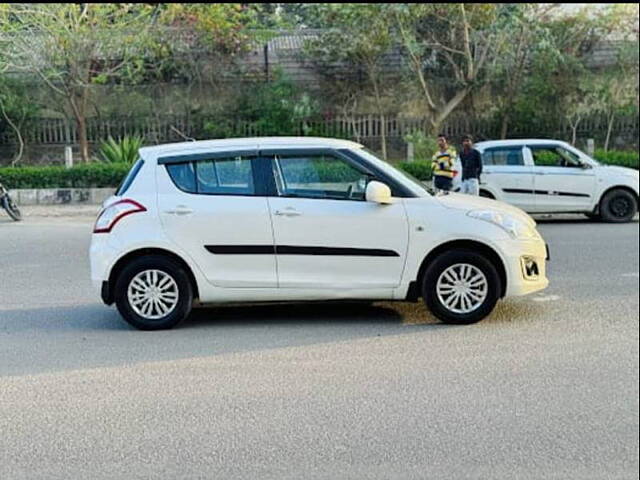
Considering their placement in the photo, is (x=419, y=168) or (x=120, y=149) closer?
(x=419, y=168)

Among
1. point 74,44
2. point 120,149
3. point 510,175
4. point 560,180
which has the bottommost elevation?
point 560,180

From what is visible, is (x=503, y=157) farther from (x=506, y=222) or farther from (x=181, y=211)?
(x=181, y=211)

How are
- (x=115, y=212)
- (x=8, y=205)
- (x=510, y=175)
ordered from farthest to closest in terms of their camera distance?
(x=510, y=175), (x=115, y=212), (x=8, y=205)

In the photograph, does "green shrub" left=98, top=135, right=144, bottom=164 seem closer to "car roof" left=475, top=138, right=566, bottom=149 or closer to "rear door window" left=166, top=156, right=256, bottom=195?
"rear door window" left=166, top=156, right=256, bottom=195

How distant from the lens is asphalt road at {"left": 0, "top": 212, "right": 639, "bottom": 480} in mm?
3666

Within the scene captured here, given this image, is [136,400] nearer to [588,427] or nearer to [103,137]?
[588,427]

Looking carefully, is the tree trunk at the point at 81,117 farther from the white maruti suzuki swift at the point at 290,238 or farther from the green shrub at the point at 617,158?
the green shrub at the point at 617,158

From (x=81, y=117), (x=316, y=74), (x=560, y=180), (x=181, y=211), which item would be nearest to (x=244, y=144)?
(x=181, y=211)

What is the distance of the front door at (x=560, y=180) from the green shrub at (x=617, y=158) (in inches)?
26.4

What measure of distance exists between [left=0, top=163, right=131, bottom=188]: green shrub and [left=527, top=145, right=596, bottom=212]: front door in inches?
249

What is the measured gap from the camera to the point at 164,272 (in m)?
6.29

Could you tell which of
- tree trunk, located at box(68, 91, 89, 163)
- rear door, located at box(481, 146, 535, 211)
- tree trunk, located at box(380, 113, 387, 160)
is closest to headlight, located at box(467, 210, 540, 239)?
tree trunk, located at box(380, 113, 387, 160)

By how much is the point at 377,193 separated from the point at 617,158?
28.8ft

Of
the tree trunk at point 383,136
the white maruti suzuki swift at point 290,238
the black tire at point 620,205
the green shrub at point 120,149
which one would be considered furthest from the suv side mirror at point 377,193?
the black tire at point 620,205
